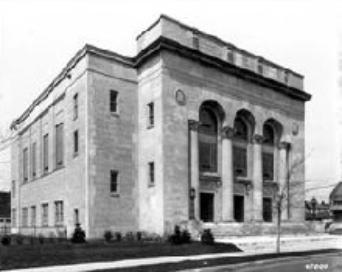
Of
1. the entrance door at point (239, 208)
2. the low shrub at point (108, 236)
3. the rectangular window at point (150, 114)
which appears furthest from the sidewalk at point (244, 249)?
the rectangular window at point (150, 114)

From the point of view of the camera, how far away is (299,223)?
144 feet

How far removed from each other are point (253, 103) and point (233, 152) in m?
4.41

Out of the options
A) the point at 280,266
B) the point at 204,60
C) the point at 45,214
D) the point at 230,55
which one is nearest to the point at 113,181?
the point at 204,60

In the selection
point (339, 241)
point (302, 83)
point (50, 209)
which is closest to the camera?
point (339, 241)

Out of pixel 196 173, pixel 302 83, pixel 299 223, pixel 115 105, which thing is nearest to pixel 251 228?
pixel 196 173

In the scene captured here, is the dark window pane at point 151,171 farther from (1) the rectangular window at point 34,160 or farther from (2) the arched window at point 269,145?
(1) the rectangular window at point 34,160

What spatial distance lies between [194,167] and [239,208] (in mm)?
7203

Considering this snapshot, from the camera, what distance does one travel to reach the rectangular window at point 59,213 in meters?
42.2

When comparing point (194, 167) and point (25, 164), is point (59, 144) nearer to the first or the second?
point (194, 167)

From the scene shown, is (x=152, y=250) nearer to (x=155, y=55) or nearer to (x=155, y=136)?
(x=155, y=136)

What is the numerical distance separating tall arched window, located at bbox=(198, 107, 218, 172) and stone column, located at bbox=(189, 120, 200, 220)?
5.34 feet

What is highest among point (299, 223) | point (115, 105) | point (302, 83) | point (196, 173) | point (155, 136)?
point (302, 83)

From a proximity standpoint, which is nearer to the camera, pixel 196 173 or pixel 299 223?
pixel 196 173

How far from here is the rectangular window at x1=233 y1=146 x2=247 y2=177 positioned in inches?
1639
